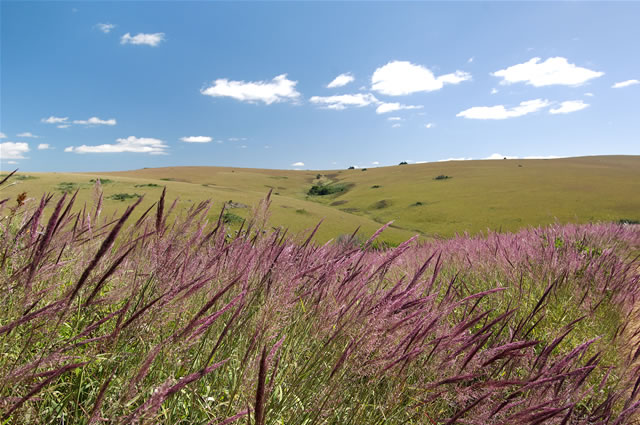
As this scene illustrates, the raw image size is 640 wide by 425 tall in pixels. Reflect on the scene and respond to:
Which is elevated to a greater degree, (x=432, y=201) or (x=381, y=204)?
(x=432, y=201)

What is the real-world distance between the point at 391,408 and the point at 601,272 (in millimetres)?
3277

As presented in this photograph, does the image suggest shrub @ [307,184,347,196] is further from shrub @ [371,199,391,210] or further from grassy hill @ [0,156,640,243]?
shrub @ [371,199,391,210]

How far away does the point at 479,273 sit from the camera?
4488 millimetres

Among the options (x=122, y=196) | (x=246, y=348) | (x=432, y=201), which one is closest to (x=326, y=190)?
(x=432, y=201)

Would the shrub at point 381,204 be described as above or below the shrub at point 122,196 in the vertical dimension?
below

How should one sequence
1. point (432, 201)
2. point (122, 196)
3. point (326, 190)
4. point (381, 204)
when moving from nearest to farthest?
point (122, 196)
point (432, 201)
point (381, 204)
point (326, 190)

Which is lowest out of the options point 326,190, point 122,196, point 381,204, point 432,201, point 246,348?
point 381,204

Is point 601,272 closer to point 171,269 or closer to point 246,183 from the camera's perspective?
point 171,269

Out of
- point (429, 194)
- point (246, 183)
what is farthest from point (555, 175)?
point (246, 183)

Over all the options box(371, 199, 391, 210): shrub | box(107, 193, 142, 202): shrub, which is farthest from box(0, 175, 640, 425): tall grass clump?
box(371, 199, 391, 210): shrub

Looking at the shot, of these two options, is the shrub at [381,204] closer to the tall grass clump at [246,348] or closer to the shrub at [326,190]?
the shrub at [326,190]

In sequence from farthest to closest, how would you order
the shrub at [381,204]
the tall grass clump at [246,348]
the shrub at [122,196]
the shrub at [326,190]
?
the shrub at [326,190] → the shrub at [381,204] → the shrub at [122,196] → the tall grass clump at [246,348]

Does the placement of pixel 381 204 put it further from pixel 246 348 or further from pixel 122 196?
pixel 246 348

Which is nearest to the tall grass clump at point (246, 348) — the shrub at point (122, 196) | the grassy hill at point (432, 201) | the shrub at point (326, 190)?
the grassy hill at point (432, 201)
